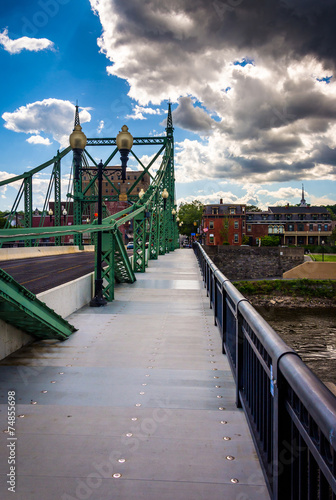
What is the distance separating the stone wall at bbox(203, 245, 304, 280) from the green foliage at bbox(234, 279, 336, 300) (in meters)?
16.5

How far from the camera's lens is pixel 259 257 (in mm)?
73250

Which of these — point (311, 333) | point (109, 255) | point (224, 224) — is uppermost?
point (224, 224)

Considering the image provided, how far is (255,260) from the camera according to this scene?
73.2 m

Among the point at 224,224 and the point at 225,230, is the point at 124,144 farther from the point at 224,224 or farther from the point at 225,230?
the point at 224,224

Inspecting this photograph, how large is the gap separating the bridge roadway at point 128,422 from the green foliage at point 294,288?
4734cm

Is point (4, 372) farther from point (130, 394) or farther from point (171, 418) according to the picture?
point (171, 418)

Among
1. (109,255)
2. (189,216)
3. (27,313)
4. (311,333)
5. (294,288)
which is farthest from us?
(189,216)

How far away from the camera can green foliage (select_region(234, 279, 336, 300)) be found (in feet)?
171

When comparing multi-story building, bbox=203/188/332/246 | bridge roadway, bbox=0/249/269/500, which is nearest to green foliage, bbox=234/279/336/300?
multi-story building, bbox=203/188/332/246

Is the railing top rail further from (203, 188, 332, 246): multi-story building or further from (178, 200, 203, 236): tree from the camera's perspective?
(178, 200, 203, 236): tree

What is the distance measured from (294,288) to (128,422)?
5268 cm

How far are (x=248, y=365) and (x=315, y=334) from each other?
3510 cm

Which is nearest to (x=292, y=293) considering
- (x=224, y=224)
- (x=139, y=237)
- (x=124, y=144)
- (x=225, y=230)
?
(x=225, y=230)

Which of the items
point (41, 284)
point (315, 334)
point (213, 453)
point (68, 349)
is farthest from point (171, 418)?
point (315, 334)
